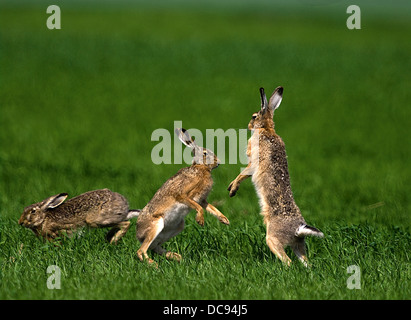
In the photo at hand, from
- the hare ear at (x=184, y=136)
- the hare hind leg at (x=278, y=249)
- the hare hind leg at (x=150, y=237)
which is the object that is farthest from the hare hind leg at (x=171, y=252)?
the hare hind leg at (x=278, y=249)

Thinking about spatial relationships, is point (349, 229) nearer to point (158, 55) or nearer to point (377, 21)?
point (158, 55)

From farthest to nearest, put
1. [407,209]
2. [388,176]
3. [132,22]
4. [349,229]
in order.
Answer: [132,22]
[388,176]
[407,209]
[349,229]

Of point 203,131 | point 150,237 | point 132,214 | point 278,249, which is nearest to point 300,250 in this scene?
point 278,249

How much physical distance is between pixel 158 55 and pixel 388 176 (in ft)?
56.2

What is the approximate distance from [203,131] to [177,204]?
10.2m

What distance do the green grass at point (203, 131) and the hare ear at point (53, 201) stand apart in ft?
1.47

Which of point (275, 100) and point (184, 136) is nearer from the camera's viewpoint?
point (184, 136)

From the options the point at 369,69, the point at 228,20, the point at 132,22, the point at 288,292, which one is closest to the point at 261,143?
the point at 288,292

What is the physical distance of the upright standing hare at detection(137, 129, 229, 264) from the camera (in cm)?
784

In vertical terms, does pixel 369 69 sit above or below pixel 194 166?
above

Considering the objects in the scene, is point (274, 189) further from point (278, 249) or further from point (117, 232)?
point (117, 232)

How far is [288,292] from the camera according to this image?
703 centimetres

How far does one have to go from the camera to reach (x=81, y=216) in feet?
29.8

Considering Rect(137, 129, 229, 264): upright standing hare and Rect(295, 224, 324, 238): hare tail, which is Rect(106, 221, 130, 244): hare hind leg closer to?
Rect(137, 129, 229, 264): upright standing hare
